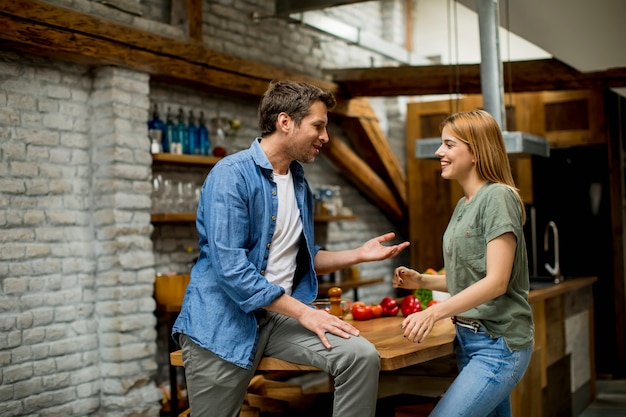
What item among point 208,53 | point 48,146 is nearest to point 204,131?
point 208,53

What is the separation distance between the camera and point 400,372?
3754 millimetres

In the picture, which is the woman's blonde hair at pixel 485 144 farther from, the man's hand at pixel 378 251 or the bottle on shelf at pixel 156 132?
the bottle on shelf at pixel 156 132

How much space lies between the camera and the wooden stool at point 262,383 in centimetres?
268

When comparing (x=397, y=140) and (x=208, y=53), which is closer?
(x=208, y=53)

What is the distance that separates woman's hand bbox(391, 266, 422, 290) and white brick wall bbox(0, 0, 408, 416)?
262cm

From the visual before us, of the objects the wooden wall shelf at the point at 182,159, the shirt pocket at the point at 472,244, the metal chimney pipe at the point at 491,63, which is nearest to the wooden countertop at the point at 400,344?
the shirt pocket at the point at 472,244

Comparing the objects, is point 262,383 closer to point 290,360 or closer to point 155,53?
point 290,360

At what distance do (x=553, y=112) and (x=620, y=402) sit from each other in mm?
2954

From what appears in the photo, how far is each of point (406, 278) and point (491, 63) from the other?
261 cm

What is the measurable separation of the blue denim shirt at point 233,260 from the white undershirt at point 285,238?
0.18ft

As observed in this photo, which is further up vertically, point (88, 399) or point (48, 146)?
point (48, 146)

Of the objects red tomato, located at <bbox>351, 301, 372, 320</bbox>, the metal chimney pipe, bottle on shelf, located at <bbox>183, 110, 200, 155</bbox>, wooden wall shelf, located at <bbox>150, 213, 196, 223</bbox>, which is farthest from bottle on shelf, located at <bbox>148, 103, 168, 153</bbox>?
red tomato, located at <bbox>351, 301, 372, 320</bbox>

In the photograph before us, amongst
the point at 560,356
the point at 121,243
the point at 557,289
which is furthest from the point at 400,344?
the point at 121,243

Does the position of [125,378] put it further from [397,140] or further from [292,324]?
[397,140]
